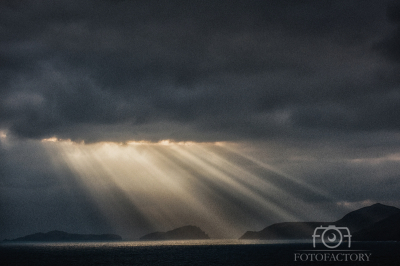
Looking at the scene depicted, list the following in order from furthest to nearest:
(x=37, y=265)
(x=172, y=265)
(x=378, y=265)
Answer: (x=37, y=265) → (x=172, y=265) → (x=378, y=265)

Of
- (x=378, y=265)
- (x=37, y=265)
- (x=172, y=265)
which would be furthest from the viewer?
(x=37, y=265)

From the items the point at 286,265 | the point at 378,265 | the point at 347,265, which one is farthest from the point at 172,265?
the point at 378,265

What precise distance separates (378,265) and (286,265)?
94.4ft

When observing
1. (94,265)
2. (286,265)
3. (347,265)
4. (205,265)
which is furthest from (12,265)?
(347,265)

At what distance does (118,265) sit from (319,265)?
6870 centimetres

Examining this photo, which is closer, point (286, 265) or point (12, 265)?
point (286, 265)

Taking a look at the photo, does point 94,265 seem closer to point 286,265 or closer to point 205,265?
point 205,265

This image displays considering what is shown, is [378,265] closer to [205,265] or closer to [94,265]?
[205,265]

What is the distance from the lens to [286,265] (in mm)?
118750

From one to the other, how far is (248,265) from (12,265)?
88.8 meters

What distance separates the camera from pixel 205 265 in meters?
121

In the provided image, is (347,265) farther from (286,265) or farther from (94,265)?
(94,265)

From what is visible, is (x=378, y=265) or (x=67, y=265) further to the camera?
(x=67, y=265)

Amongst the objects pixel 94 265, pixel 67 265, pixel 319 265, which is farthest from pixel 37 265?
pixel 319 265
